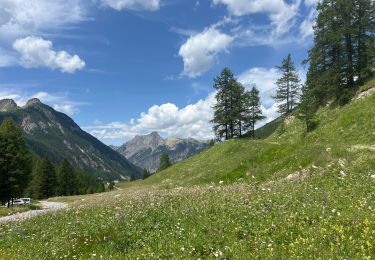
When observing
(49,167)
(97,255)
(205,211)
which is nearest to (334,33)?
(205,211)

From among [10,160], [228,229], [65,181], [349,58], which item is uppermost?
[349,58]

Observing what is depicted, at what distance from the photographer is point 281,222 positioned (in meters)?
11.2

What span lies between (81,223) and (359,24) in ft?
161

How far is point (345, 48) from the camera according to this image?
53.7 meters

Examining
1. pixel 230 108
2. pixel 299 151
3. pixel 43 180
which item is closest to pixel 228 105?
pixel 230 108

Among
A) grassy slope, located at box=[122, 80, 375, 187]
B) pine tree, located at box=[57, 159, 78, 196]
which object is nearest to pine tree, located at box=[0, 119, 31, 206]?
grassy slope, located at box=[122, 80, 375, 187]

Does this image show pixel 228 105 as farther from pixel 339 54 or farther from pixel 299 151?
pixel 299 151

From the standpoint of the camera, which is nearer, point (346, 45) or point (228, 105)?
point (346, 45)

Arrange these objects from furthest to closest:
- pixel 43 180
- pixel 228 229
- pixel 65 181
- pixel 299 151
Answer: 1. pixel 65 181
2. pixel 43 180
3. pixel 299 151
4. pixel 228 229

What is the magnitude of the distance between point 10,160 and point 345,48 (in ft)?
183

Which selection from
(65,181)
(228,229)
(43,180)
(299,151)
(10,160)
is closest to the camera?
(228,229)

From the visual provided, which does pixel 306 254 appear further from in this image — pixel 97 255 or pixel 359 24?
pixel 359 24

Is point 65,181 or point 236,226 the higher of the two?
point 65,181

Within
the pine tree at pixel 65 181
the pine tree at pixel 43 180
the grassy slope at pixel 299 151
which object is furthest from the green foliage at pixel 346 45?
the pine tree at pixel 65 181
